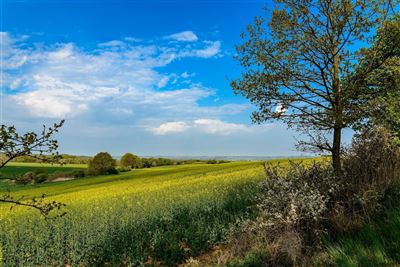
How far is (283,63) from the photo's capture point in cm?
1064

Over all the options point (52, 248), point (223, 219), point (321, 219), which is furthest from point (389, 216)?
point (52, 248)

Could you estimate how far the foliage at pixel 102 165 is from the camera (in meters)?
58.5

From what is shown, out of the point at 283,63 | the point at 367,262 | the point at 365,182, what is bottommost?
the point at 367,262

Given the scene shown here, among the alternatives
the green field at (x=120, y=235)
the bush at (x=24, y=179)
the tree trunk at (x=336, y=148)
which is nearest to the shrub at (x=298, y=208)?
the tree trunk at (x=336, y=148)

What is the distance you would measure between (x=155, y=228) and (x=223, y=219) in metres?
2.20

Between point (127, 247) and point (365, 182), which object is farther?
point (127, 247)

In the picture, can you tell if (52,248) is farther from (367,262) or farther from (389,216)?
(389,216)

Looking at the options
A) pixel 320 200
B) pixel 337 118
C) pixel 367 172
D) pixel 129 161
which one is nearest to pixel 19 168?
pixel 129 161

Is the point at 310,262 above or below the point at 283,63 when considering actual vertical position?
below

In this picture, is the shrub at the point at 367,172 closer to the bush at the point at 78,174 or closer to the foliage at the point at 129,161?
the bush at the point at 78,174

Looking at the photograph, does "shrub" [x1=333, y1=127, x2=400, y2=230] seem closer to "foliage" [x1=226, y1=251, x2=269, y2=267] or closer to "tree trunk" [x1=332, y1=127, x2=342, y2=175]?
"tree trunk" [x1=332, y1=127, x2=342, y2=175]

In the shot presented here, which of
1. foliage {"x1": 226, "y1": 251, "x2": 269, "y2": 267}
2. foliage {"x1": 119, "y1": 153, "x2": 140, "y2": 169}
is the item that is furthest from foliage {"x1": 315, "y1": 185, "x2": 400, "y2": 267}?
foliage {"x1": 119, "y1": 153, "x2": 140, "y2": 169}

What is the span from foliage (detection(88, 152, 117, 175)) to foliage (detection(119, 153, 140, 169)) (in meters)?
10.2

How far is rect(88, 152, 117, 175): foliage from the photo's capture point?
58.5 m
